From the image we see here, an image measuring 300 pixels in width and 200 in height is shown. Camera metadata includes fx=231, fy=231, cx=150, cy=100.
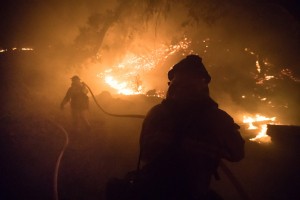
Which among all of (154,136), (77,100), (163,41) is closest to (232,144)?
(154,136)

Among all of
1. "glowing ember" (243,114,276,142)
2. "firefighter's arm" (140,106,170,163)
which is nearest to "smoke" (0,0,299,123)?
"glowing ember" (243,114,276,142)

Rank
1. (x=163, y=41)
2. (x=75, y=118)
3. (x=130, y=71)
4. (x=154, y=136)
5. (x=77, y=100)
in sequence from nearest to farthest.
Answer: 1. (x=154, y=136)
2. (x=77, y=100)
3. (x=75, y=118)
4. (x=163, y=41)
5. (x=130, y=71)

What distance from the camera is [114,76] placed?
62.0 feet

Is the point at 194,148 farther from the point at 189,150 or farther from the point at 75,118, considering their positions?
the point at 75,118

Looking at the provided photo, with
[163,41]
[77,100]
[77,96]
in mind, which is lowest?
[77,100]

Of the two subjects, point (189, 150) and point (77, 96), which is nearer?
point (189, 150)

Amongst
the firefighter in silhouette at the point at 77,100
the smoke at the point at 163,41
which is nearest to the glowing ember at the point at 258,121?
the smoke at the point at 163,41

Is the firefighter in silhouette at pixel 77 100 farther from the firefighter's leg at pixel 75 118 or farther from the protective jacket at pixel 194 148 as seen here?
the protective jacket at pixel 194 148

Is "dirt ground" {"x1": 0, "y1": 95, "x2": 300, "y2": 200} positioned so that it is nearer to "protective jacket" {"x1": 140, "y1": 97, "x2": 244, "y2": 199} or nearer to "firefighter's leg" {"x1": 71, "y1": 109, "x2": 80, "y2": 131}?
"firefighter's leg" {"x1": 71, "y1": 109, "x2": 80, "y2": 131}

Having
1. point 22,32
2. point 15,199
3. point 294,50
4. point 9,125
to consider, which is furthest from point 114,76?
point 15,199

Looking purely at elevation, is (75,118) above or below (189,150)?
above

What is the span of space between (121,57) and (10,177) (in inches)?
563

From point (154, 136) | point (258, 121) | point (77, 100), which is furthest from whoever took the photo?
point (258, 121)

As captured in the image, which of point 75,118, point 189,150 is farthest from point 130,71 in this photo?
point 189,150
